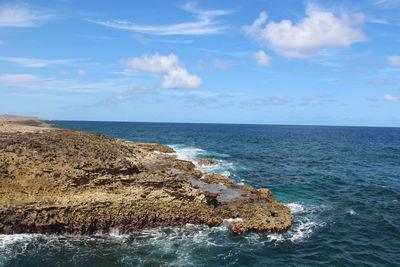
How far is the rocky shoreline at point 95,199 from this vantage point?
779 inches

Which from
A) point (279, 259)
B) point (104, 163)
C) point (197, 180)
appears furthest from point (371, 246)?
point (104, 163)

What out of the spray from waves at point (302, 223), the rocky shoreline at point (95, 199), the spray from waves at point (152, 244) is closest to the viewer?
the spray from waves at point (152, 244)

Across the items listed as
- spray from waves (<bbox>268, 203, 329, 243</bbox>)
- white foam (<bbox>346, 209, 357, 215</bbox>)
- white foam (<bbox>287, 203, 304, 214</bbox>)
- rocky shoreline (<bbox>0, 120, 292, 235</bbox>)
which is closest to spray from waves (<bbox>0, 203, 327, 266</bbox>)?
spray from waves (<bbox>268, 203, 329, 243</bbox>)

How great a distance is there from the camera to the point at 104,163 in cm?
2245

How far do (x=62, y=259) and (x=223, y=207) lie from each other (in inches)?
497

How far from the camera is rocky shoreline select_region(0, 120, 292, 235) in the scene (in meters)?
19.8

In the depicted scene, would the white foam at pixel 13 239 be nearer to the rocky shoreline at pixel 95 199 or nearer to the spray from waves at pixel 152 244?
the spray from waves at pixel 152 244

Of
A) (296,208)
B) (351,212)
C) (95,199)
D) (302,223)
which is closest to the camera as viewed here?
(95,199)

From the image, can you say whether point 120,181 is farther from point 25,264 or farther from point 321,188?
point 321,188

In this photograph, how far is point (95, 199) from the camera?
20.6 metres

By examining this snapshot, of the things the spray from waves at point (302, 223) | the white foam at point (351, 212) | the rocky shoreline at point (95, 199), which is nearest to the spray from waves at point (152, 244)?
the spray from waves at point (302, 223)

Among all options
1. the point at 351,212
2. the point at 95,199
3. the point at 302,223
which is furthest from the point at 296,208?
the point at 95,199

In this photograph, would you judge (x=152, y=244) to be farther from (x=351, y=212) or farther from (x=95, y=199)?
(x=351, y=212)

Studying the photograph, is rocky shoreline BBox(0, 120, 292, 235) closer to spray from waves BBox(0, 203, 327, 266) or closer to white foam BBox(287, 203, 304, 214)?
spray from waves BBox(0, 203, 327, 266)
